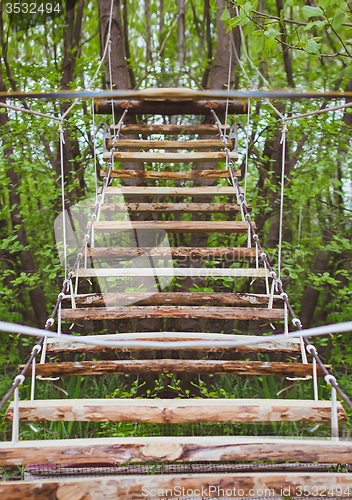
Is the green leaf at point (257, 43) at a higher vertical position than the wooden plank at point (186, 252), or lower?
higher

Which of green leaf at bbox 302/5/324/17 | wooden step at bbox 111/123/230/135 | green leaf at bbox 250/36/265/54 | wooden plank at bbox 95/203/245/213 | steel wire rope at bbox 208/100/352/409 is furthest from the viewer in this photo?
wooden step at bbox 111/123/230/135

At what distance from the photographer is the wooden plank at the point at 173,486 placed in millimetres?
926

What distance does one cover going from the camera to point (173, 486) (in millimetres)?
952

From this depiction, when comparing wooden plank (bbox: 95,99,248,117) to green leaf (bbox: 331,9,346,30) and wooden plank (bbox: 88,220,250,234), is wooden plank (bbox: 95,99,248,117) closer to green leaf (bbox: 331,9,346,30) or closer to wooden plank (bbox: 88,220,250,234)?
wooden plank (bbox: 88,220,250,234)

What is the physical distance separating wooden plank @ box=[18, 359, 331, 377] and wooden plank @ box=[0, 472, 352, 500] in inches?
16.9

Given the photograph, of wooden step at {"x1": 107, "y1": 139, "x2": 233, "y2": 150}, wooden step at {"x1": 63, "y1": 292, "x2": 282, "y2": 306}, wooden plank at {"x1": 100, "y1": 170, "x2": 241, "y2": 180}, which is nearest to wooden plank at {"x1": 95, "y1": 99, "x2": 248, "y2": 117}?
wooden step at {"x1": 107, "y1": 139, "x2": 233, "y2": 150}

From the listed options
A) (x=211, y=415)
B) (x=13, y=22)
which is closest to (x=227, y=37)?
(x=13, y=22)

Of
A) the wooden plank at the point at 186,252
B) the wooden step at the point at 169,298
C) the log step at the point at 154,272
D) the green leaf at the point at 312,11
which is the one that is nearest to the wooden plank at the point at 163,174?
the wooden plank at the point at 186,252

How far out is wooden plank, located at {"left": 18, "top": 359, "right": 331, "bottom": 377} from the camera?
4.56 feet

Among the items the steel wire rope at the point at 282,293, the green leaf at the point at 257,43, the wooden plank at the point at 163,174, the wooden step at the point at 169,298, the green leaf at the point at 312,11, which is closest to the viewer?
the steel wire rope at the point at 282,293

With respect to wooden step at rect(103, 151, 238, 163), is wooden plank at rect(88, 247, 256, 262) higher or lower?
lower

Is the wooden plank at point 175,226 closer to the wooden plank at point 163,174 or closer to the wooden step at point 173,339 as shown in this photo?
the wooden plank at point 163,174

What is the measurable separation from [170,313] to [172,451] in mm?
747

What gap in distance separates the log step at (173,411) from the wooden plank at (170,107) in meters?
2.60
